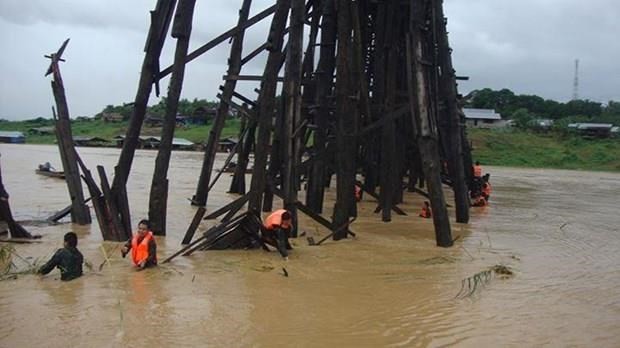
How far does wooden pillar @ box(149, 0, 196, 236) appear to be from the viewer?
8820mm

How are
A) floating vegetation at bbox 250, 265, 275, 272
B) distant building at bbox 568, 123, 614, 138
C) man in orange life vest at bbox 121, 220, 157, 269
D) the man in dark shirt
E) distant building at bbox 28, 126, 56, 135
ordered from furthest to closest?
distant building at bbox 28, 126, 56, 135, distant building at bbox 568, 123, 614, 138, floating vegetation at bbox 250, 265, 275, 272, man in orange life vest at bbox 121, 220, 157, 269, the man in dark shirt

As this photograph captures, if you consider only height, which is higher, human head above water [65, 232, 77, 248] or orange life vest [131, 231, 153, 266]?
human head above water [65, 232, 77, 248]

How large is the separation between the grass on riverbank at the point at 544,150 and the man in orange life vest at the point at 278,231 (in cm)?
3602

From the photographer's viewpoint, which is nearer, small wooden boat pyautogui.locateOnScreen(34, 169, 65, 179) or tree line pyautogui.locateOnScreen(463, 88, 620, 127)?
small wooden boat pyautogui.locateOnScreen(34, 169, 65, 179)

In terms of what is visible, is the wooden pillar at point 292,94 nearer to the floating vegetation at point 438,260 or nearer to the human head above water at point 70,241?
the floating vegetation at point 438,260

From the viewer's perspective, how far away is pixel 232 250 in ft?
26.5

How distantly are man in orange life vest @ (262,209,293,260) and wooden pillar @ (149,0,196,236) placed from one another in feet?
5.58

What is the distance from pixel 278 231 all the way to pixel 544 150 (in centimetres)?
4075

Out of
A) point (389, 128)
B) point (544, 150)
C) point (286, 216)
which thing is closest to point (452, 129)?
point (389, 128)

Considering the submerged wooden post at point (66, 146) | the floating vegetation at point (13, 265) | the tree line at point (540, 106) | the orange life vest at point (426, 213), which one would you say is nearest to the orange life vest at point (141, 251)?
the floating vegetation at point (13, 265)

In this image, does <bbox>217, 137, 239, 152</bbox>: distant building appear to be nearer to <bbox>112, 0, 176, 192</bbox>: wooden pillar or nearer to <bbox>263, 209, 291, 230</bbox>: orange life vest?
<bbox>112, 0, 176, 192</bbox>: wooden pillar

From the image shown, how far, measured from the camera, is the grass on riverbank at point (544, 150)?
42531 mm

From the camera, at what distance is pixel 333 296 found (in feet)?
20.2

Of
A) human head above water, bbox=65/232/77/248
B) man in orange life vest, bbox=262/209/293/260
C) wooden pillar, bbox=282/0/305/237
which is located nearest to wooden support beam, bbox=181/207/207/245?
man in orange life vest, bbox=262/209/293/260
